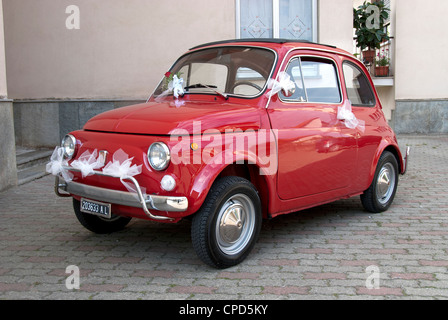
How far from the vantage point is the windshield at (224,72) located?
4625 mm

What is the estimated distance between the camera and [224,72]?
4871 millimetres

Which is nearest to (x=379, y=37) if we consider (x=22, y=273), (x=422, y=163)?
(x=422, y=163)

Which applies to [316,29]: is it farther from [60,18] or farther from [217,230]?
[217,230]

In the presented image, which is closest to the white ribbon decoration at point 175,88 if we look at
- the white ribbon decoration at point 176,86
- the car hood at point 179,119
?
the white ribbon decoration at point 176,86

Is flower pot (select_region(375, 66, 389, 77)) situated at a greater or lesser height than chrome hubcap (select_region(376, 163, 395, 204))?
greater

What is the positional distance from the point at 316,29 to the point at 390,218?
6.11m

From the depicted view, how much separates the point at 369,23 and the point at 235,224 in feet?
35.4

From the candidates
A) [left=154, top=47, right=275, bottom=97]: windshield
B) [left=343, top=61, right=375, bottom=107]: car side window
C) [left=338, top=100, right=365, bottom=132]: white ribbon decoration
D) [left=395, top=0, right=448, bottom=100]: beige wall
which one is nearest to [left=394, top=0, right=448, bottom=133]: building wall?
[left=395, top=0, right=448, bottom=100]: beige wall

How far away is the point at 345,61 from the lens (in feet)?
18.0

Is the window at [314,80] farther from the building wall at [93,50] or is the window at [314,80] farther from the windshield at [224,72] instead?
the building wall at [93,50]

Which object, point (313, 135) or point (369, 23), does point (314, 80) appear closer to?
point (313, 135)

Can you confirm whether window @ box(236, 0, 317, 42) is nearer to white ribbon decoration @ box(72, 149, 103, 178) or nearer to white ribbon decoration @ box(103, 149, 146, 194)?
white ribbon decoration @ box(72, 149, 103, 178)

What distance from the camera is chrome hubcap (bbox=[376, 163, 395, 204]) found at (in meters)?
5.78

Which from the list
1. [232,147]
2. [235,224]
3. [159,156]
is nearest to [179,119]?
[159,156]
